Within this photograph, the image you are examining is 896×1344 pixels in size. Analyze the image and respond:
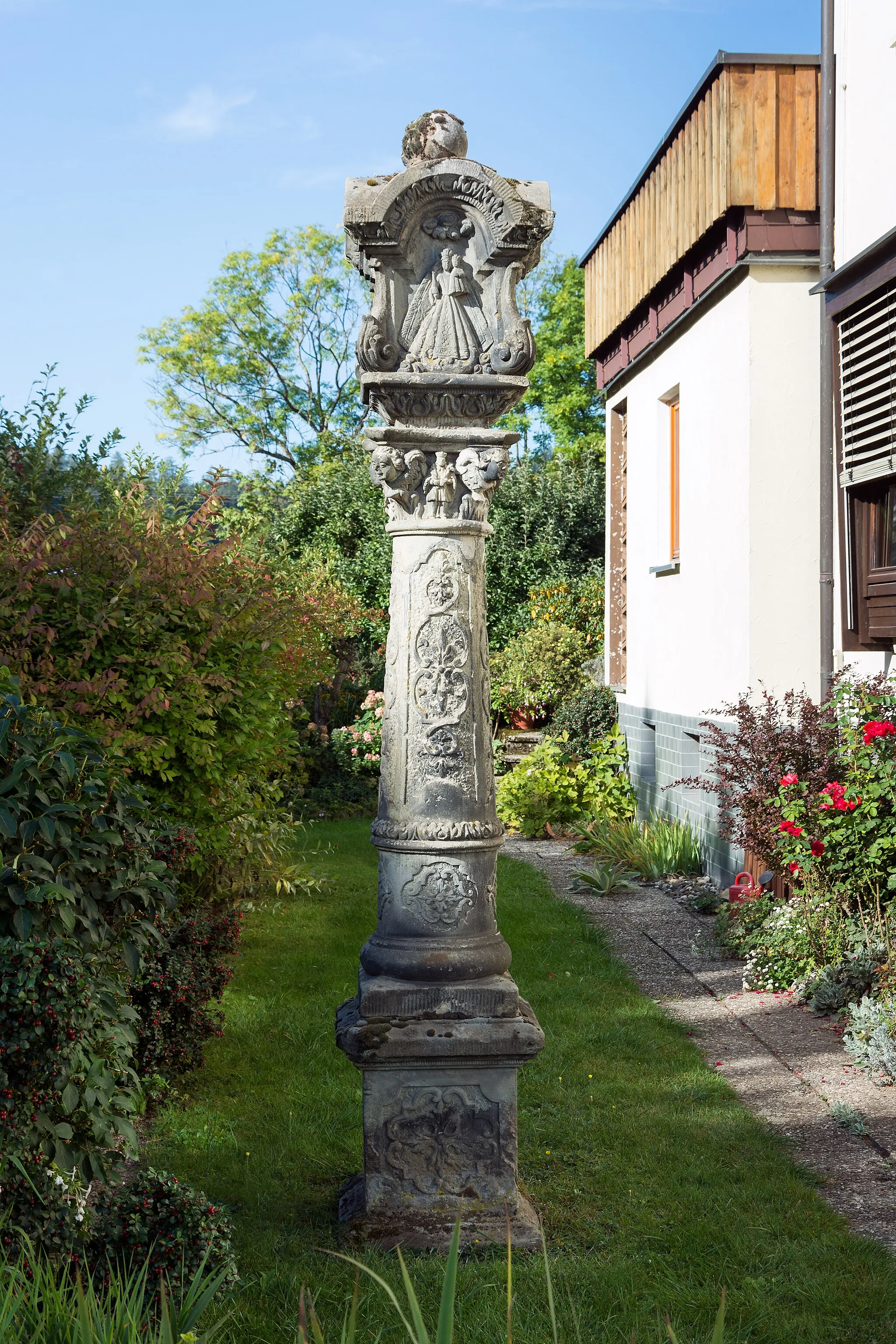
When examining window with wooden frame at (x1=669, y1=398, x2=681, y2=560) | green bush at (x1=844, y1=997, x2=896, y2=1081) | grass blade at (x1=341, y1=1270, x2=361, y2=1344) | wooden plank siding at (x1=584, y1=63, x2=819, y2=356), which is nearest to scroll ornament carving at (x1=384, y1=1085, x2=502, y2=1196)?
grass blade at (x1=341, y1=1270, x2=361, y2=1344)

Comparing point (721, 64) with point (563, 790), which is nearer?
point (721, 64)

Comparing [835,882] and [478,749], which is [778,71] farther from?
[478,749]

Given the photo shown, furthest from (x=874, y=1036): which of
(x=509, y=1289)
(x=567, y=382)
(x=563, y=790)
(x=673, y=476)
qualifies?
(x=567, y=382)

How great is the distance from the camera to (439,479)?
375 cm

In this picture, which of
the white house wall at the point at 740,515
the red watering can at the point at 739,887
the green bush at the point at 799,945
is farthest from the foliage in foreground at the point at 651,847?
the green bush at the point at 799,945

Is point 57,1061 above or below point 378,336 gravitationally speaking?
below

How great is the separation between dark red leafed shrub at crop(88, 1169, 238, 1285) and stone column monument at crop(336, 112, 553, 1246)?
0.66 metres

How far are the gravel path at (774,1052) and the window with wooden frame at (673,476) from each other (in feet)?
11.7

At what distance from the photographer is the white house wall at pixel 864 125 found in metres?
6.55

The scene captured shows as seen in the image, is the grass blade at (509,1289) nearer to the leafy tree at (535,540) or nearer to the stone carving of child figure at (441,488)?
the stone carving of child figure at (441,488)

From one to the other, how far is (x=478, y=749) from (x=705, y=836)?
5936 mm

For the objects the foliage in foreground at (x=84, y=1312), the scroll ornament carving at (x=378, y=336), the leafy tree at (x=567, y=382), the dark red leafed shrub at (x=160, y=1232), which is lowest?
the dark red leafed shrub at (x=160, y=1232)

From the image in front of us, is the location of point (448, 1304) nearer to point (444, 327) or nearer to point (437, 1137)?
point (437, 1137)

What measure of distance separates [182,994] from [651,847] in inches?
226
